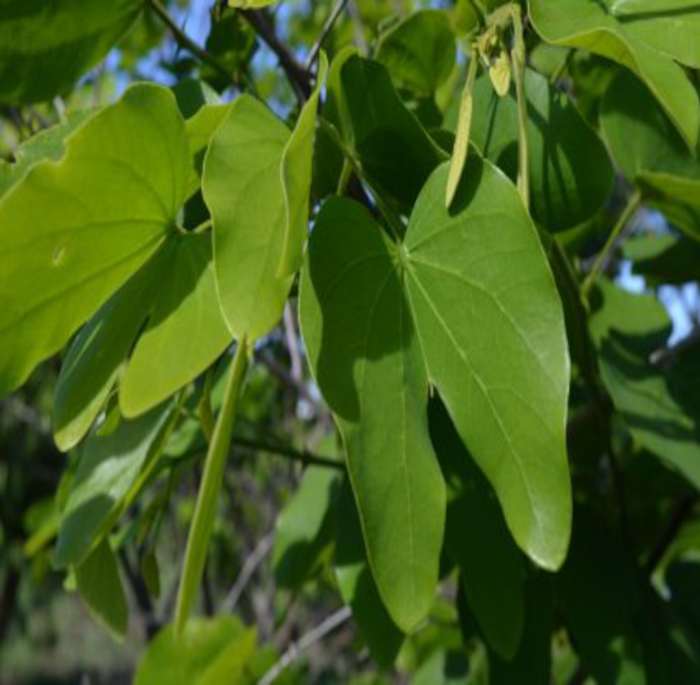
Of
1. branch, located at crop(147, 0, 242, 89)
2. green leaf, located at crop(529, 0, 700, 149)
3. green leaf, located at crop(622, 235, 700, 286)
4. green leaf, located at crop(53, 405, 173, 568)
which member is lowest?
green leaf, located at crop(622, 235, 700, 286)

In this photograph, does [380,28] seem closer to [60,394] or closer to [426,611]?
[60,394]

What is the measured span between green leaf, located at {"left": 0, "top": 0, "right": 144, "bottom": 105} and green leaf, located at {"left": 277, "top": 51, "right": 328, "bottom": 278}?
0.23 m

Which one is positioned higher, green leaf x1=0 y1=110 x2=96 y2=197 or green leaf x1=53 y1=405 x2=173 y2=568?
green leaf x1=0 y1=110 x2=96 y2=197

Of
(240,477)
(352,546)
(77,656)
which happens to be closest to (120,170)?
(352,546)

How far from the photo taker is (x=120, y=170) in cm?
61

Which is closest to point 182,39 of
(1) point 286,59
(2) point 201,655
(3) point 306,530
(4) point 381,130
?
(1) point 286,59

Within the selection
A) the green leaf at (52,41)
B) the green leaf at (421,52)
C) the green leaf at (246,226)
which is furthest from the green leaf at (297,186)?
the green leaf at (421,52)

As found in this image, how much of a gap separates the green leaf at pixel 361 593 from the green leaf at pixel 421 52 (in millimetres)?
349

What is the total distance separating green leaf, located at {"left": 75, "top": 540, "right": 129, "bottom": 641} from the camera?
0.88m

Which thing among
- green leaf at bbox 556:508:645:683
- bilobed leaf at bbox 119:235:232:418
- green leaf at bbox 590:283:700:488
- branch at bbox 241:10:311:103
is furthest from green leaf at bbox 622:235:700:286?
bilobed leaf at bbox 119:235:232:418

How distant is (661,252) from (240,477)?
62.2 inches

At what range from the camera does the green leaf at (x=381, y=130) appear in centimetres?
70

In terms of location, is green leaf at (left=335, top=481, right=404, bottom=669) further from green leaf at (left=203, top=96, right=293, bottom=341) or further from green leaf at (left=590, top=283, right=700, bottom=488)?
green leaf at (left=203, top=96, right=293, bottom=341)

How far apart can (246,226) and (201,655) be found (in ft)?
2.46
